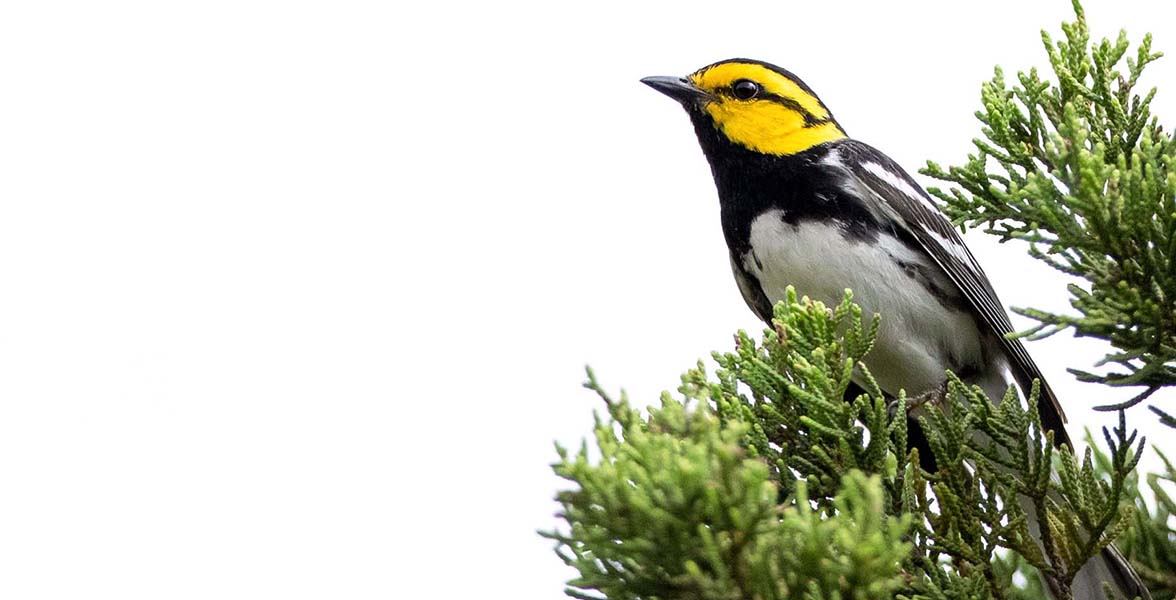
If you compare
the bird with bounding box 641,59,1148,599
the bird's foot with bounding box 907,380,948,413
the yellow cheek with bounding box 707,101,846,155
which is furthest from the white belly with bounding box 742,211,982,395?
the yellow cheek with bounding box 707,101,846,155

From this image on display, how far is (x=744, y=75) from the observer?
4211 mm

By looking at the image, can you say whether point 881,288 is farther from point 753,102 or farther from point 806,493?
point 806,493

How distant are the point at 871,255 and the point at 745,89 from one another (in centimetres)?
81

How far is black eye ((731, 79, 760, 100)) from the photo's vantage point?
416 centimetres

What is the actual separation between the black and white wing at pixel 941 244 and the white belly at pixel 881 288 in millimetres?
47

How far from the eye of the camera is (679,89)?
4.22 m

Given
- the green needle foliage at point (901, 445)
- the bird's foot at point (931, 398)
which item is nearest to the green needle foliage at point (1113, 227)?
the green needle foliage at point (901, 445)

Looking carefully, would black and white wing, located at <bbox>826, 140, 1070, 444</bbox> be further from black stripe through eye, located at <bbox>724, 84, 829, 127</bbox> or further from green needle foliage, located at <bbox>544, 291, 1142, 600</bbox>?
green needle foliage, located at <bbox>544, 291, 1142, 600</bbox>

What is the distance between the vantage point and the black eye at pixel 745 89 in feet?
13.7

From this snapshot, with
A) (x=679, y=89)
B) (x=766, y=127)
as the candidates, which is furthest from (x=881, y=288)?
(x=679, y=89)

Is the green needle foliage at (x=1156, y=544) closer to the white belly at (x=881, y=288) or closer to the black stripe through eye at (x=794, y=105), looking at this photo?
the white belly at (x=881, y=288)

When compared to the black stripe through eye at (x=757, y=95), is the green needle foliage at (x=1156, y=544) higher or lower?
lower

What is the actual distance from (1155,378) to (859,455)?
1.93 ft

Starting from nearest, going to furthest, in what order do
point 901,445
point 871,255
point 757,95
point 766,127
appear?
point 901,445, point 871,255, point 766,127, point 757,95
